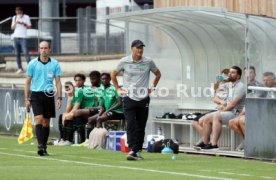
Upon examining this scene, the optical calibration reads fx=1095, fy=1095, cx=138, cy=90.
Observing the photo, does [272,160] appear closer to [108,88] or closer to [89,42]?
[108,88]

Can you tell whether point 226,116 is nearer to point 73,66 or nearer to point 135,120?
point 135,120

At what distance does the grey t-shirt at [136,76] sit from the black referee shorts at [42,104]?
1522 mm

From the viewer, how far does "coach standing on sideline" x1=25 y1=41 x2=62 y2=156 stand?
750 inches

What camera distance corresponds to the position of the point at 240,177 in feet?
49.3

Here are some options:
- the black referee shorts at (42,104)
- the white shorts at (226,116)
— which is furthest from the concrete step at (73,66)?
the black referee shorts at (42,104)

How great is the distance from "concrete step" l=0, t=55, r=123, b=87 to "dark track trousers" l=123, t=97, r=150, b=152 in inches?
547

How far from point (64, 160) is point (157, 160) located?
155cm

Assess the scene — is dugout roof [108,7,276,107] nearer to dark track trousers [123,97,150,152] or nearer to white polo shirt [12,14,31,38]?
dark track trousers [123,97,150,152]

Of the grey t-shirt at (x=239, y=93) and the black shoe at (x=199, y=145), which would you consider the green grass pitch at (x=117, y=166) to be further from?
the grey t-shirt at (x=239, y=93)

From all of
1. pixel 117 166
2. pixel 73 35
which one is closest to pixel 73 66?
pixel 73 35

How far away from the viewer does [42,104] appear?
19.1m

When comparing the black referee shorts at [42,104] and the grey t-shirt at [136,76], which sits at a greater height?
the grey t-shirt at [136,76]

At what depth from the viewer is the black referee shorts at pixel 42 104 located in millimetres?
19047

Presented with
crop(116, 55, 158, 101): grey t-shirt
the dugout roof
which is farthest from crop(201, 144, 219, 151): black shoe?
crop(116, 55, 158, 101): grey t-shirt
